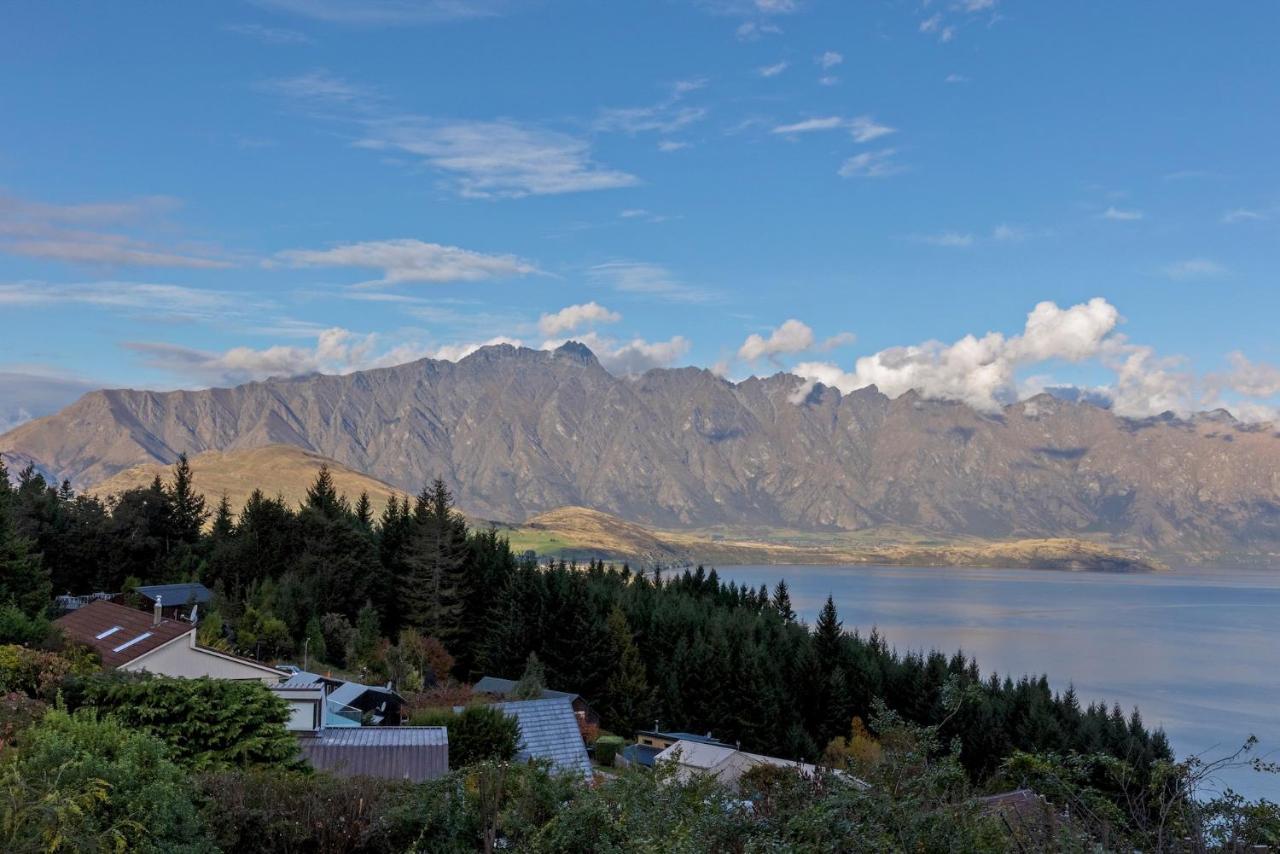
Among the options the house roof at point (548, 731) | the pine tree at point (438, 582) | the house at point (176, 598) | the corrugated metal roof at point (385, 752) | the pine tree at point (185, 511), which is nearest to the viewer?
the corrugated metal roof at point (385, 752)

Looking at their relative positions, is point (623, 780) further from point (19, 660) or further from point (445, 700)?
point (445, 700)

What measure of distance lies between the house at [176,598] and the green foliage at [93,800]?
43299mm

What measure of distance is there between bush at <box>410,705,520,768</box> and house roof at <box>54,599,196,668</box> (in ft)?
30.1

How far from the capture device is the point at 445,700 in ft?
133

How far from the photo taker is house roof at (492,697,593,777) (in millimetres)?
27141

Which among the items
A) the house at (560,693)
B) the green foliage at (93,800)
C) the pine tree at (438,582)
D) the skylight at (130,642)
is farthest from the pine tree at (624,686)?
the green foliage at (93,800)

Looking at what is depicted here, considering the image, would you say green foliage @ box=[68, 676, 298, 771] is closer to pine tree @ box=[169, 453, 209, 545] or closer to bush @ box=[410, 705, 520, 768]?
bush @ box=[410, 705, 520, 768]

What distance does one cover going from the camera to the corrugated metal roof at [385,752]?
67.9 ft

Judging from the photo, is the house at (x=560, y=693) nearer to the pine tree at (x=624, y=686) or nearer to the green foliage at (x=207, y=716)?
the pine tree at (x=624, y=686)

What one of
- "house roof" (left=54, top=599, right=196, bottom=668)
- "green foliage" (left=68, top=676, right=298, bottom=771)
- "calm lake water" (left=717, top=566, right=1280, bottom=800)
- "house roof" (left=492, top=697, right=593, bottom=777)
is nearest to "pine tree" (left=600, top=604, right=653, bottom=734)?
"house roof" (left=492, top=697, right=593, bottom=777)

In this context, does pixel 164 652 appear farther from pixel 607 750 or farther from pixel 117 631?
pixel 607 750

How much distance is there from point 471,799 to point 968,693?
6245 mm

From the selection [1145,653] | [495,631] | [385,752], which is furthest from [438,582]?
[1145,653]

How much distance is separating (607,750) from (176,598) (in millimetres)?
27693
